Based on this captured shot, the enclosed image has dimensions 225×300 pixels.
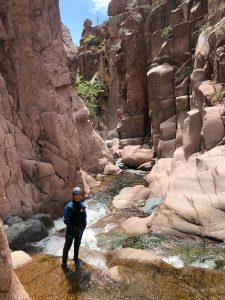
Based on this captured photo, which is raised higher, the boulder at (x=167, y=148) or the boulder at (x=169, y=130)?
the boulder at (x=169, y=130)

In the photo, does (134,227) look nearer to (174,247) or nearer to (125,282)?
(174,247)

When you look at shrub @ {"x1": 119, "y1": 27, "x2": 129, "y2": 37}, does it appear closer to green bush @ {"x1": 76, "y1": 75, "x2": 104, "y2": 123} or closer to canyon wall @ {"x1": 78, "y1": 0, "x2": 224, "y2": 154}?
canyon wall @ {"x1": 78, "y1": 0, "x2": 224, "y2": 154}

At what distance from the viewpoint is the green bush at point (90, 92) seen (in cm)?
4597

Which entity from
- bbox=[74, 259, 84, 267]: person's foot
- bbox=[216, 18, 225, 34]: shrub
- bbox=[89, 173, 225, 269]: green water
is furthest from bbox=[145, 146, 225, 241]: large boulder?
bbox=[216, 18, 225, 34]: shrub

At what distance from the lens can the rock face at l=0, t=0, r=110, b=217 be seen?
1653 centimetres

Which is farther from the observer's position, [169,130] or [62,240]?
[169,130]

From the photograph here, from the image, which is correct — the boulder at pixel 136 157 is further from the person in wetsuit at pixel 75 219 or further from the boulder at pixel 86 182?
the person in wetsuit at pixel 75 219

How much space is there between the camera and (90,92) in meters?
47.9

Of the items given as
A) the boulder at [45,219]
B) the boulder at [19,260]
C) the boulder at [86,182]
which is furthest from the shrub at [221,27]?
the boulder at [19,260]

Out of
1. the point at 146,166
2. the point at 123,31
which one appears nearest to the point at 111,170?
the point at 146,166

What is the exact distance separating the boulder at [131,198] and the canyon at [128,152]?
0.06 m

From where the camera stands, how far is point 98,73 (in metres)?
55.5

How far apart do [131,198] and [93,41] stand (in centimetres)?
4596

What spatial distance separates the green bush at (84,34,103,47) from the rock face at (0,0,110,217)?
126 ft
